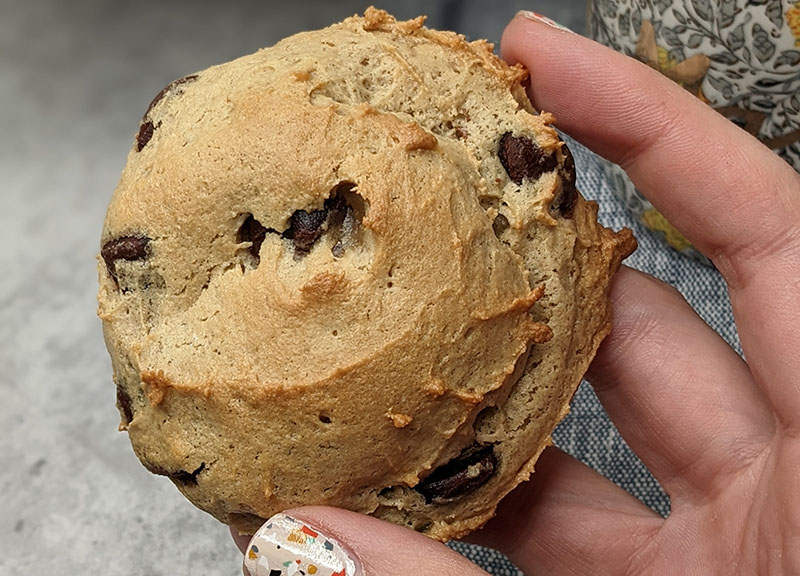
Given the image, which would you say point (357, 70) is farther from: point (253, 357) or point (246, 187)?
point (253, 357)

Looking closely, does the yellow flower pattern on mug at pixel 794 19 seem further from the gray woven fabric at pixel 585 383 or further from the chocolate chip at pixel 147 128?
the chocolate chip at pixel 147 128

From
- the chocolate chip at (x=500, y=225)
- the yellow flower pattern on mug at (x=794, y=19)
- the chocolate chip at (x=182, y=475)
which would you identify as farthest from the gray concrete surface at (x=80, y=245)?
the yellow flower pattern on mug at (x=794, y=19)

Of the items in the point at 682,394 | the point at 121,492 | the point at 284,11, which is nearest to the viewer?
the point at 682,394

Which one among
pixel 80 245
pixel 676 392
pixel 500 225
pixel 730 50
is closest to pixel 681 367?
pixel 676 392

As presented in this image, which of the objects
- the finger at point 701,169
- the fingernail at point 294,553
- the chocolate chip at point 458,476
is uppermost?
the finger at point 701,169

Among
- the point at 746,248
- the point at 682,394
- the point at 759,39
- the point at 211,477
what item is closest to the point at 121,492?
the point at 211,477

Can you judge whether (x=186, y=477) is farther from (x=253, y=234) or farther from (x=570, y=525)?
(x=570, y=525)

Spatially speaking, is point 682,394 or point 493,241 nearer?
point 493,241
